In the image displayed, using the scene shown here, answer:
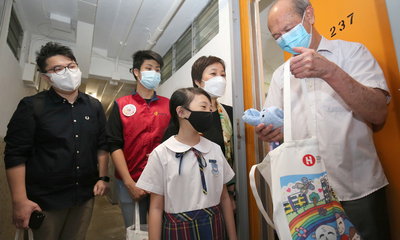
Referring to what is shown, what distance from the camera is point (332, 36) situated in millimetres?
1126

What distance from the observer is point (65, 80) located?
4.93 feet

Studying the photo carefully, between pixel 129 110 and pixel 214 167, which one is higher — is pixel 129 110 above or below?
above

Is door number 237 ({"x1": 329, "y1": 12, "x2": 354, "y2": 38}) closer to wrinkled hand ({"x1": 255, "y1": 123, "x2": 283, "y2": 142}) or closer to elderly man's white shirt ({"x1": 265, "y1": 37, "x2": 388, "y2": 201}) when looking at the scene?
elderly man's white shirt ({"x1": 265, "y1": 37, "x2": 388, "y2": 201})

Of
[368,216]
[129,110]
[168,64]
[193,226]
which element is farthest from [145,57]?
[168,64]

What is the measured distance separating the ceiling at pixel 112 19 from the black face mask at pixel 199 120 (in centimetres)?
198

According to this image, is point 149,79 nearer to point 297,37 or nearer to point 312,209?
point 297,37

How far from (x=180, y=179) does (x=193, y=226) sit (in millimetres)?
240

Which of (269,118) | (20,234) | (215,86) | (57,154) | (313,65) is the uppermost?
(215,86)

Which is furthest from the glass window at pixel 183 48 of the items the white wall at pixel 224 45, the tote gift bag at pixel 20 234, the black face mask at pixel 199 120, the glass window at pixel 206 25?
the tote gift bag at pixel 20 234

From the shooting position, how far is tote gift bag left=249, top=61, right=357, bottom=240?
58cm

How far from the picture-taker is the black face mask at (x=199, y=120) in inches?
46.9

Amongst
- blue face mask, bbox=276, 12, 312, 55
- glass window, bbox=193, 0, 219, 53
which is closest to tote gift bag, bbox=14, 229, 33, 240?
blue face mask, bbox=276, 12, 312, 55

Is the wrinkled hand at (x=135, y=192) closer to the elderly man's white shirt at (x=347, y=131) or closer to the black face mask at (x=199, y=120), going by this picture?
the black face mask at (x=199, y=120)

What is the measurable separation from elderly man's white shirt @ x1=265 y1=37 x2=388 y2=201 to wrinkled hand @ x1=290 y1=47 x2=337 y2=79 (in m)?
0.08
